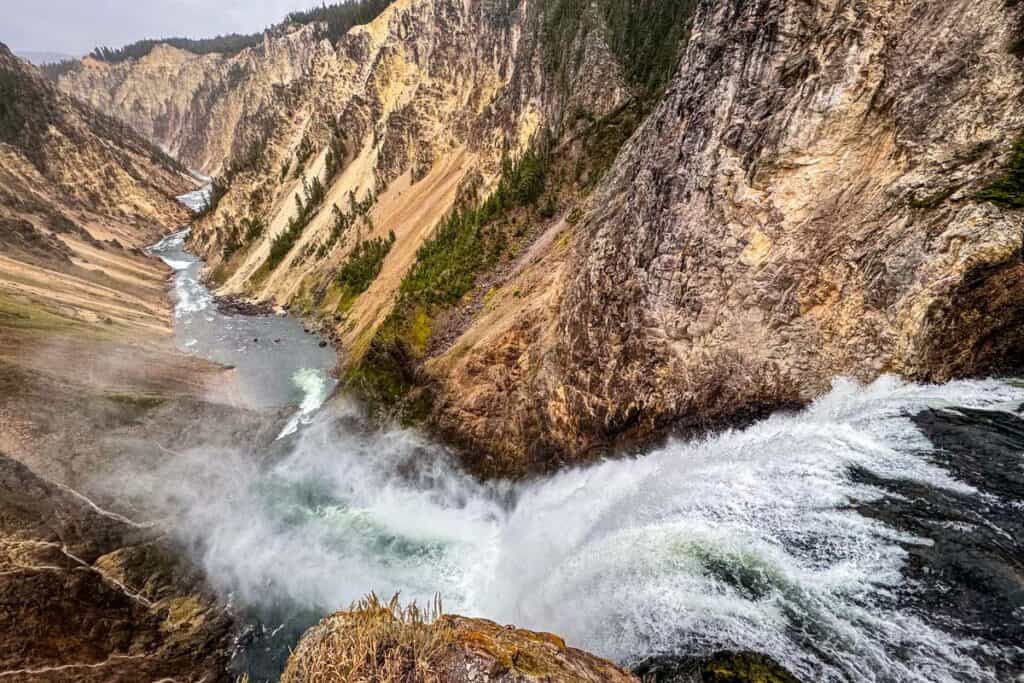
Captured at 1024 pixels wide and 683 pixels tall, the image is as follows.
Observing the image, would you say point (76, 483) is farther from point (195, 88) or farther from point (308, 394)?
point (195, 88)

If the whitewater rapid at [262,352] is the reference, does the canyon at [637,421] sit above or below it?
above

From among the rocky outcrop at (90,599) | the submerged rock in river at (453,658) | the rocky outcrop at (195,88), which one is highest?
the rocky outcrop at (195,88)

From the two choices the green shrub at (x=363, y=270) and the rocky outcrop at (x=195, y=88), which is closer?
the green shrub at (x=363, y=270)

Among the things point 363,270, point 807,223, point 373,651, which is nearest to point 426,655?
point 373,651

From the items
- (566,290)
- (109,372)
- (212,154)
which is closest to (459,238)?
(566,290)

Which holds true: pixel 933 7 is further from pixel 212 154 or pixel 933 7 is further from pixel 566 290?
pixel 212 154

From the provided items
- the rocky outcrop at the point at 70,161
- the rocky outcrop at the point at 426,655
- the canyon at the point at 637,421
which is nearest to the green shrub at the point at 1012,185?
the canyon at the point at 637,421

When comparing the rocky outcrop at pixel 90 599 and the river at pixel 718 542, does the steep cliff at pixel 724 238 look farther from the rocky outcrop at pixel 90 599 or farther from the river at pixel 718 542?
the rocky outcrop at pixel 90 599
